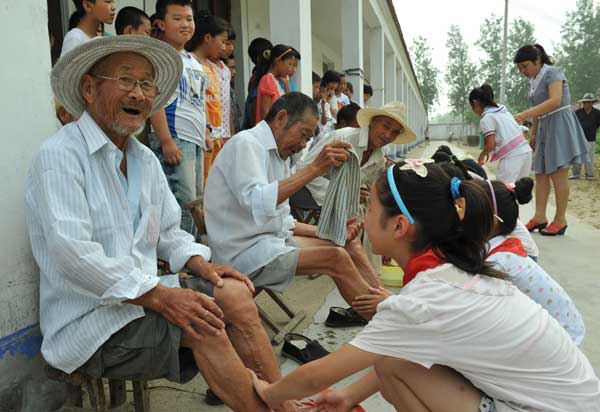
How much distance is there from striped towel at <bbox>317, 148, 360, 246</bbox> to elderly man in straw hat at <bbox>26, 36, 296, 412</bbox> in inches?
34.6

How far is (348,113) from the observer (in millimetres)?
4816

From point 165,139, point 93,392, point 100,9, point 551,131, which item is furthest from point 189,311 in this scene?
point 551,131

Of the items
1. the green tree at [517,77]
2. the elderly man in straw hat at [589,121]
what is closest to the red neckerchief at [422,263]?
the elderly man in straw hat at [589,121]

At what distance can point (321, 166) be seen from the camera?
8.38 ft

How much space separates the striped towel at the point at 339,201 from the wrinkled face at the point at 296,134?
0.82 feet

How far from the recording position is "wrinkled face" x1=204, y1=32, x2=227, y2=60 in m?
3.87

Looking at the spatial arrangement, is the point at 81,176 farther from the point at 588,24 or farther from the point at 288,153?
the point at 588,24

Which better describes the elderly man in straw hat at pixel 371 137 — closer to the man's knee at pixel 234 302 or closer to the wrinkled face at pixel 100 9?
the wrinkled face at pixel 100 9

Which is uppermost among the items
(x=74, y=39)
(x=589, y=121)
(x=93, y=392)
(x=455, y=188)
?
(x=74, y=39)

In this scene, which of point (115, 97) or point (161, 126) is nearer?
point (115, 97)

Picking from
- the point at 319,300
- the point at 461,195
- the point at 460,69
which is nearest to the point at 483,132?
the point at 319,300

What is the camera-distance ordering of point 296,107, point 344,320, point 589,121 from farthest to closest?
point 589,121
point 344,320
point 296,107

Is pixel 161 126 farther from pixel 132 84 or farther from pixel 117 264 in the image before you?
pixel 117 264

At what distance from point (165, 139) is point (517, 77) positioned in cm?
5061
